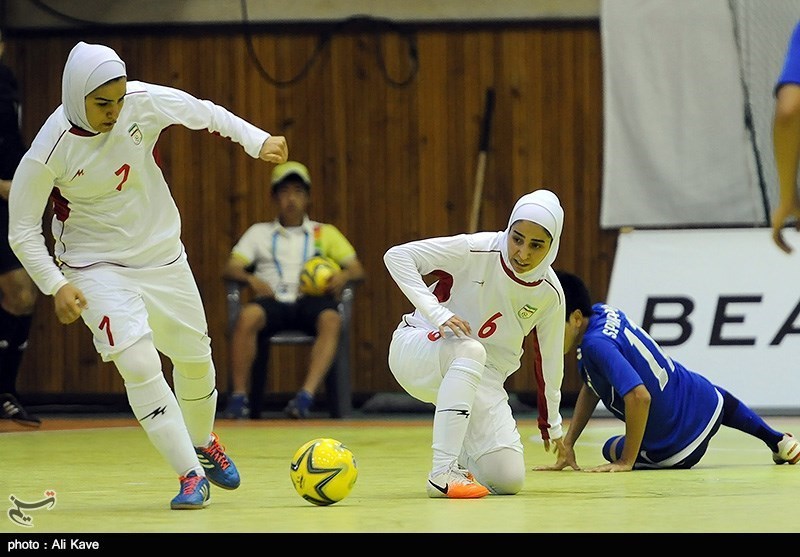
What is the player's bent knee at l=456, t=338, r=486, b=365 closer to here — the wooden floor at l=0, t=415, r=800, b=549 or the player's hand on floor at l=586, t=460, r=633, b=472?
the wooden floor at l=0, t=415, r=800, b=549

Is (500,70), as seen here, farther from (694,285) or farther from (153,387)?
(153,387)

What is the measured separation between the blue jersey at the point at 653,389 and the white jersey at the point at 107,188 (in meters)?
2.10

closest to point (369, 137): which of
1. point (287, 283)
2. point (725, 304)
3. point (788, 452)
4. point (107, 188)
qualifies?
point (287, 283)

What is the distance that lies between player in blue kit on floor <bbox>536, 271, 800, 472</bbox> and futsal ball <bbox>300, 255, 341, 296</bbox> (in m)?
4.11

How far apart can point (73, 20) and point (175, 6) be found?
0.91m

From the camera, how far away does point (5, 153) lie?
947cm

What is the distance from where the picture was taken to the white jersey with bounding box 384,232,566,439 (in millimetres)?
6207

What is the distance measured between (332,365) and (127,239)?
5.46m

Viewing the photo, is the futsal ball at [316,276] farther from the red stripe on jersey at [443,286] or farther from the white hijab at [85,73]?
the white hijab at [85,73]

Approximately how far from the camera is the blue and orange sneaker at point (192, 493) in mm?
5375

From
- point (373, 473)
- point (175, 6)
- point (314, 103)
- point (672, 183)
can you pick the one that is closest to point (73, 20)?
point (175, 6)

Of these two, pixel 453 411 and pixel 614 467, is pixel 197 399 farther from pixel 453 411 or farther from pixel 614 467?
pixel 614 467

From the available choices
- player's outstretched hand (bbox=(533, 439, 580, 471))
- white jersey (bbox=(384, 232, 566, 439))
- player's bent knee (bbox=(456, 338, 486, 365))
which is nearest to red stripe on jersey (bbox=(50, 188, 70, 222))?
white jersey (bbox=(384, 232, 566, 439))

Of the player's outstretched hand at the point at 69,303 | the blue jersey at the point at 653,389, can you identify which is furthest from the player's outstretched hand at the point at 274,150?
the blue jersey at the point at 653,389
